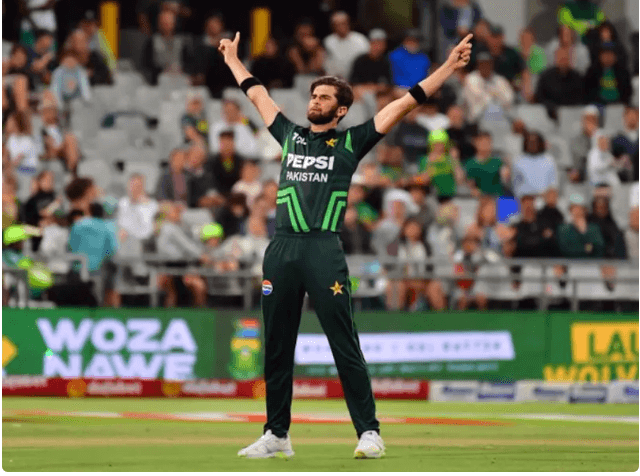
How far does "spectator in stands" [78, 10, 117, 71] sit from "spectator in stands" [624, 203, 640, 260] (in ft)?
27.4

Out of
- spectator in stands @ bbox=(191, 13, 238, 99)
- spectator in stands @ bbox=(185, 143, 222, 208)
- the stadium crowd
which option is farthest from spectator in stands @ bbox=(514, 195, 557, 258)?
spectator in stands @ bbox=(191, 13, 238, 99)

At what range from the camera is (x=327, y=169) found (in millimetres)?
8883

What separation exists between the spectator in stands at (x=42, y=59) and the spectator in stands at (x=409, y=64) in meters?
5.24

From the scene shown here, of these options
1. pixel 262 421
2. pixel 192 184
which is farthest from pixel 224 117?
pixel 262 421

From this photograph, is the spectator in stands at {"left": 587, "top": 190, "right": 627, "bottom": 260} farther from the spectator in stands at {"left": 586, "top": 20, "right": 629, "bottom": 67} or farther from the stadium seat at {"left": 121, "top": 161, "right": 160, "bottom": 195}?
the stadium seat at {"left": 121, "top": 161, "right": 160, "bottom": 195}

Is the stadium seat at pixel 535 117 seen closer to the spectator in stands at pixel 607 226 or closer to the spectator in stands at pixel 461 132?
the spectator in stands at pixel 461 132

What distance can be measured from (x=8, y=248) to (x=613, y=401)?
7.31m

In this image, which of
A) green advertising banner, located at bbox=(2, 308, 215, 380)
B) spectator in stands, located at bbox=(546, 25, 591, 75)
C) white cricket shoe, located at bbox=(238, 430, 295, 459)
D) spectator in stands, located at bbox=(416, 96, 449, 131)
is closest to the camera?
white cricket shoe, located at bbox=(238, 430, 295, 459)

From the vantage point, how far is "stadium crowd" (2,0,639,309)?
1708cm

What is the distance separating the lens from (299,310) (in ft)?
29.5

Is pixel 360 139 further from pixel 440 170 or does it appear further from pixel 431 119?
pixel 431 119

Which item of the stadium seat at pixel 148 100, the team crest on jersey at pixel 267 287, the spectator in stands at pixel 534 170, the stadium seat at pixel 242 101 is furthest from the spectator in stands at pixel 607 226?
the team crest on jersey at pixel 267 287

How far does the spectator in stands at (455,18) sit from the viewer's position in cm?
2288

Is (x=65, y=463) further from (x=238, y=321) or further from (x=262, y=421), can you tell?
(x=238, y=321)
